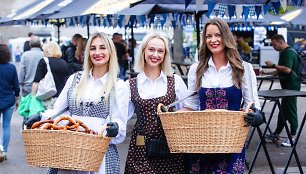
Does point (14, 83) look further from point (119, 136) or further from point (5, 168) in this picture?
point (119, 136)

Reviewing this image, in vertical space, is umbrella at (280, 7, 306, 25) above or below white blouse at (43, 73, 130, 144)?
above

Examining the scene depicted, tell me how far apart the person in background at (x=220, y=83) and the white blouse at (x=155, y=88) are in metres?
0.14

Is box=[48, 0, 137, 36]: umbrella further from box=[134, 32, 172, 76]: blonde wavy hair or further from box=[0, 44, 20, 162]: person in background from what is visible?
box=[134, 32, 172, 76]: blonde wavy hair

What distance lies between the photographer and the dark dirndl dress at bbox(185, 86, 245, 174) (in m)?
4.63

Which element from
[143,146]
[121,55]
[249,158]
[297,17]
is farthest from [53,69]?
[121,55]

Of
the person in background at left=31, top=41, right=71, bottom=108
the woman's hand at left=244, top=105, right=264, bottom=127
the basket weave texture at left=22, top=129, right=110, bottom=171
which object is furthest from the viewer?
the person in background at left=31, top=41, right=71, bottom=108

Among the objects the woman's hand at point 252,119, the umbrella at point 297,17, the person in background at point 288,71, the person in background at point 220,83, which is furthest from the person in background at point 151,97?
the umbrella at point 297,17

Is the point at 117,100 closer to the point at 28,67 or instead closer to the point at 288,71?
the point at 288,71

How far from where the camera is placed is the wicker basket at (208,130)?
4281mm

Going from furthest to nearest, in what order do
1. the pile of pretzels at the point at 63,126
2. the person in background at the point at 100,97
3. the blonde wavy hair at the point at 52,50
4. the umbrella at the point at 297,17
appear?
the umbrella at the point at 297,17
the blonde wavy hair at the point at 52,50
the person in background at the point at 100,97
the pile of pretzels at the point at 63,126

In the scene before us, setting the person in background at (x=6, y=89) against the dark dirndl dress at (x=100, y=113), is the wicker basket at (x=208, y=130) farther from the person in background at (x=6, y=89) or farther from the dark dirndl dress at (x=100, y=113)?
the person in background at (x=6, y=89)

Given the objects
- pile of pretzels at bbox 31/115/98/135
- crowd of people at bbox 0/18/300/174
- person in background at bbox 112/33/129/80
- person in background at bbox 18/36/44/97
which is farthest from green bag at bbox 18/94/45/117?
person in background at bbox 112/33/129/80

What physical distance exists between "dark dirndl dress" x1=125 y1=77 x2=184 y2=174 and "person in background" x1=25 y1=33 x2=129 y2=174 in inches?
7.5

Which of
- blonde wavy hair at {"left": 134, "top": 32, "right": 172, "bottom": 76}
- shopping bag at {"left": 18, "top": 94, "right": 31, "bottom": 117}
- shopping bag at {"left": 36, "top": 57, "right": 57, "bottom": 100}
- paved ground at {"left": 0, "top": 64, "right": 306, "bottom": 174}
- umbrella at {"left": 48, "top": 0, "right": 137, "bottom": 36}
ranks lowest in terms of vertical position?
paved ground at {"left": 0, "top": 64, "right": 306, "bottom": 174}
